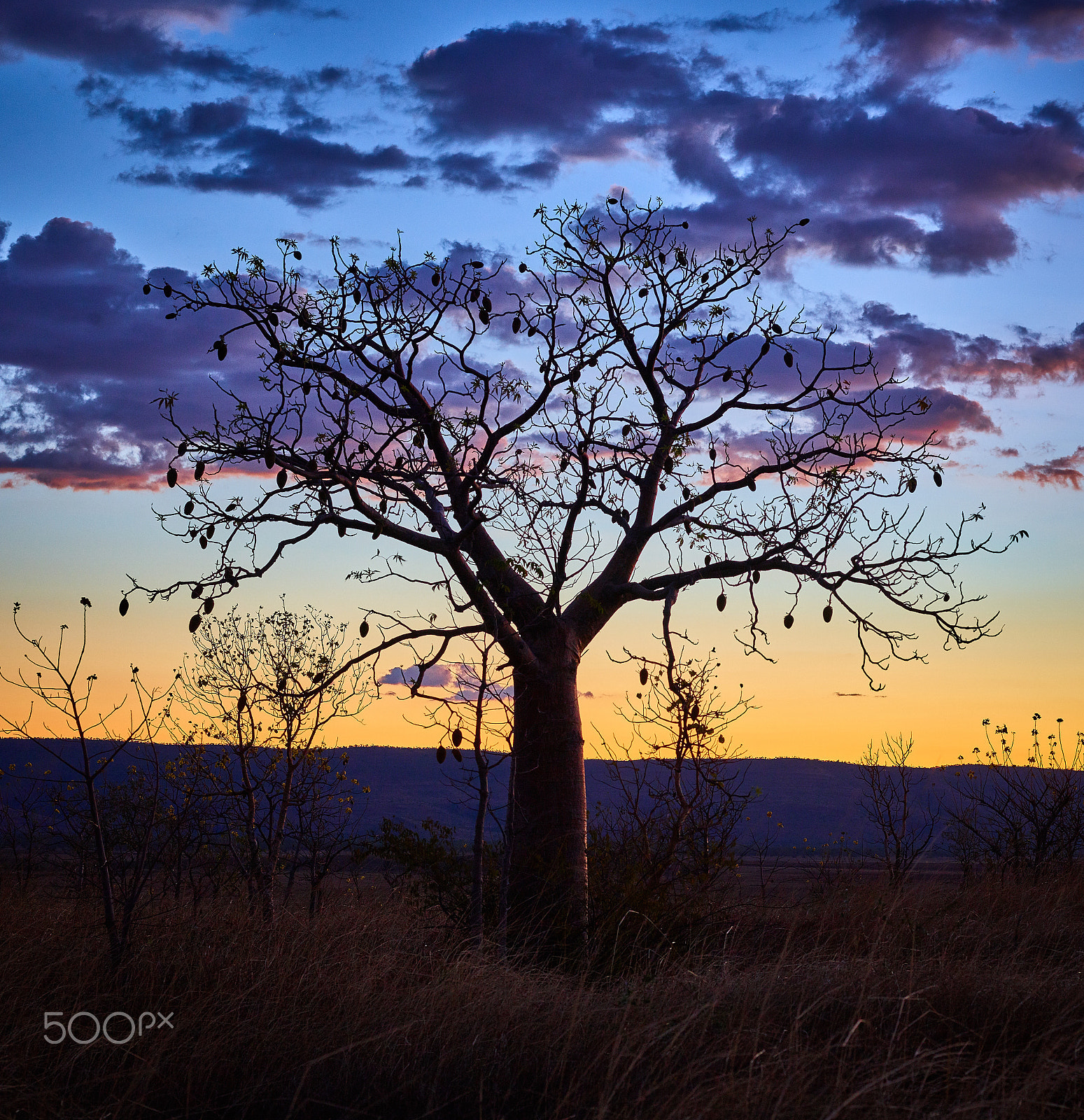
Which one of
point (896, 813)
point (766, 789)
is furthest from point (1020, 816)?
point (766, 789)

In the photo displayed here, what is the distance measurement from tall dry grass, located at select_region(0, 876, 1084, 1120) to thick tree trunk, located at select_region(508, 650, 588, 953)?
0.85 meters

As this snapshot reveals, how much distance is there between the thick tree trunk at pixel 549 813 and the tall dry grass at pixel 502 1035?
33.3 inches

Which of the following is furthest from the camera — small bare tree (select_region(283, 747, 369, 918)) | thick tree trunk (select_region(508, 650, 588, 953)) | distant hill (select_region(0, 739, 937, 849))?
distant hill (select_region(0, 739, 937, 849))

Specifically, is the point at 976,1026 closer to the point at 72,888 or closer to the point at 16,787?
the point at 72,888

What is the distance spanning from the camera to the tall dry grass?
3992mm

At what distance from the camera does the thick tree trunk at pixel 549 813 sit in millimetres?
7613

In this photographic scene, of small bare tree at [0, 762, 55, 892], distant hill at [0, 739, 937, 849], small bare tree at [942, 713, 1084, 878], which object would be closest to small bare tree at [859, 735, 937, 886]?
small bare tree at [942, 713, 1084, 878]

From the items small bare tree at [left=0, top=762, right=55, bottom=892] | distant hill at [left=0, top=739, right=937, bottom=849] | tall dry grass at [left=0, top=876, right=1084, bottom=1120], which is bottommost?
distant hill at [left=0, top=739, right=937, bottom=849]

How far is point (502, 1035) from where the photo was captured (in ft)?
15.1

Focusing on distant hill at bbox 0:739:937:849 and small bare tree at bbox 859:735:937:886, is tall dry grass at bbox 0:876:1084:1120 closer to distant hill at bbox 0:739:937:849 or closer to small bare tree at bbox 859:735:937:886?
small bare tree at bbox 859:735:937:886

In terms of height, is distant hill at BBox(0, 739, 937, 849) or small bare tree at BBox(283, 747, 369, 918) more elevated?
small bare tree at BBox(283, 747, 369, 918)

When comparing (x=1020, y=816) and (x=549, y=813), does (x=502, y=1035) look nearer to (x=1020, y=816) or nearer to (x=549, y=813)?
(x=549, y=813)

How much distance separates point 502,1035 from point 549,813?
3.45m

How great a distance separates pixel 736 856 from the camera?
9.35 metres
